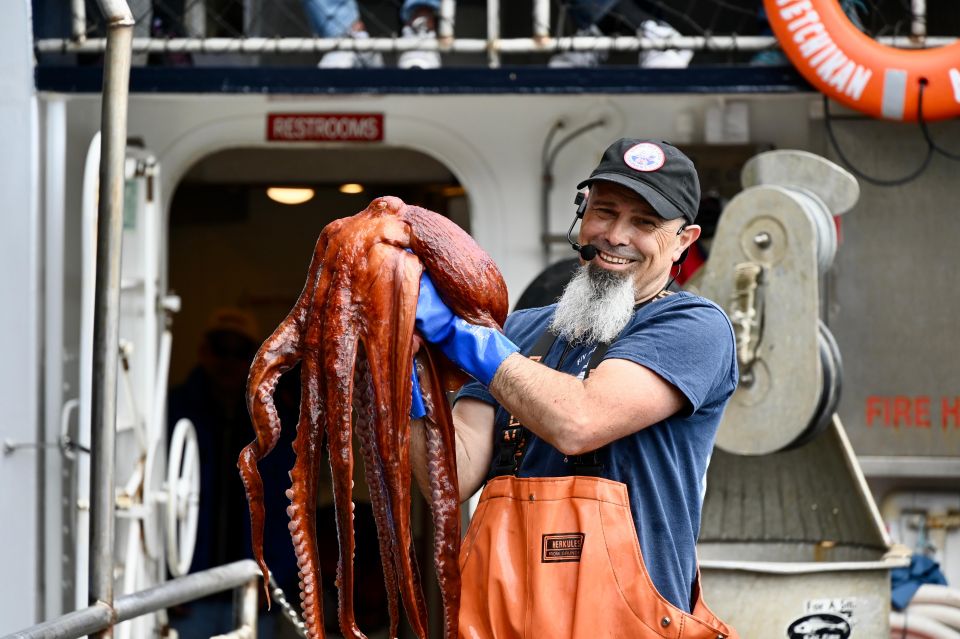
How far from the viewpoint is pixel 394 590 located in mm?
2660

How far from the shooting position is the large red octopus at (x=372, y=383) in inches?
98.3

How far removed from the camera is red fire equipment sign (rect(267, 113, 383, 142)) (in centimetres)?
678

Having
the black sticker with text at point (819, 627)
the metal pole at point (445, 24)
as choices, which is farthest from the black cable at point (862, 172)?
the black sticker with text at point (819, 627)

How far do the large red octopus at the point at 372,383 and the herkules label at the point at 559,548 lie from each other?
194 mm

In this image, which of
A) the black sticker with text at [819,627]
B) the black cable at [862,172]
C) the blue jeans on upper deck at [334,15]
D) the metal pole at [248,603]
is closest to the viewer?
the metal pole at [248,603]

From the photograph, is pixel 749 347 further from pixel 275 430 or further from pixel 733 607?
pixel 275 430

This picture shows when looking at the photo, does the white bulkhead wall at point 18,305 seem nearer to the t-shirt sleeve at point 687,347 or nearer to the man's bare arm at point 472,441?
the man's bare arm at point 472,441

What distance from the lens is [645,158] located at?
2848 mm

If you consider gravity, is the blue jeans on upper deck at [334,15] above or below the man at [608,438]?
above

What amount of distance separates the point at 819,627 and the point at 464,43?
2890 mm

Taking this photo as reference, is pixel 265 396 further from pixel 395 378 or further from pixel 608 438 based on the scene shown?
pixel 608 438

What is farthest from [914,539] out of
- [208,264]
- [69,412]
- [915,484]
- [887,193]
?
[208,264]

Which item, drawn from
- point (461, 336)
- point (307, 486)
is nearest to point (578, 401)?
point (461, 336)

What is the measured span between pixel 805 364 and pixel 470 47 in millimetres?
2062
